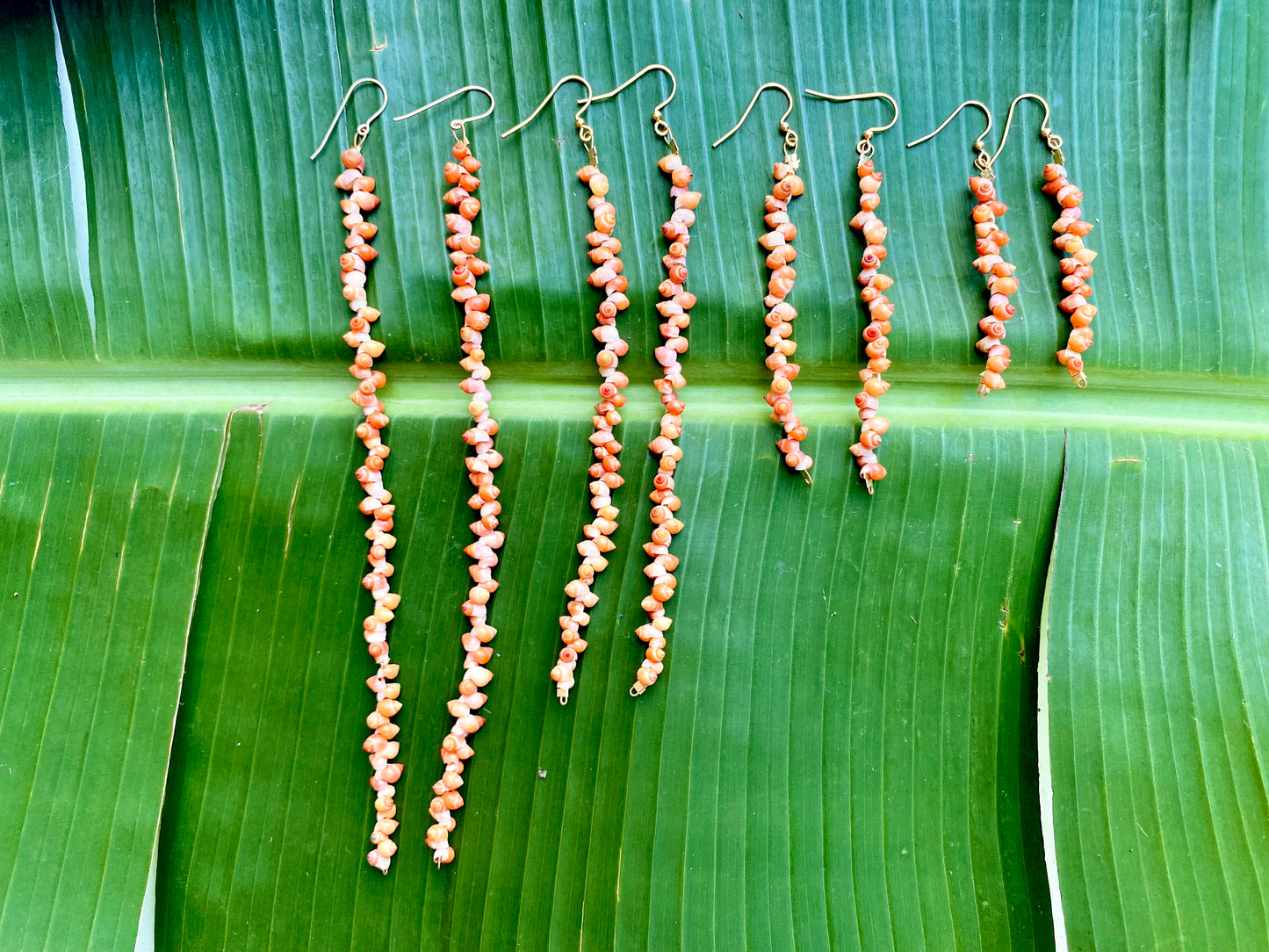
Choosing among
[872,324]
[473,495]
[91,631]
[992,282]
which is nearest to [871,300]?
[872,324]

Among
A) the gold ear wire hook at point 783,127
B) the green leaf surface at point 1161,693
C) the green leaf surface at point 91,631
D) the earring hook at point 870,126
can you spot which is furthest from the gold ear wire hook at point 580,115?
the green leaf surface at point 1161,693

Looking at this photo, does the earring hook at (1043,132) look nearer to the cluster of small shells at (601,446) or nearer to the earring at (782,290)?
the earring at (782,290)

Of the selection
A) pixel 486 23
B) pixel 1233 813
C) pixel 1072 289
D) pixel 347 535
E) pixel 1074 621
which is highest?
pixel 486 23

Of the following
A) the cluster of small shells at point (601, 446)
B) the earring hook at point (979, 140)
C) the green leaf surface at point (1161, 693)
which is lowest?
the green leaf surface at point (1161, 693)

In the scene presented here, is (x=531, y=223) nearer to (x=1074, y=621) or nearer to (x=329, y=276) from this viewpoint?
(x=329, y=276)

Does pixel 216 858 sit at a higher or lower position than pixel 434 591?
lower

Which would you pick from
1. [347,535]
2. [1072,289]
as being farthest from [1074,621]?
[347,535]
